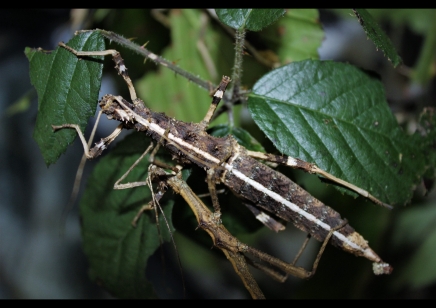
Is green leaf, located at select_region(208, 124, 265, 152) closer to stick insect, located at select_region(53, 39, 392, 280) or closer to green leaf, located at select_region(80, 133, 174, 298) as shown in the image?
stick insect, located at select_region(53, 39, 392, 280)

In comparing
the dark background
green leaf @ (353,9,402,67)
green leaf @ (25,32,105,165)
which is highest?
green leaf @ (353,9,402,67)

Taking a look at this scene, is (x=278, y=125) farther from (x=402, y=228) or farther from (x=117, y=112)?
(x=402, y=228)

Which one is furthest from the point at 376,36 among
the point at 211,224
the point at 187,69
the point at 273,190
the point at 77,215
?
the point at 77,215

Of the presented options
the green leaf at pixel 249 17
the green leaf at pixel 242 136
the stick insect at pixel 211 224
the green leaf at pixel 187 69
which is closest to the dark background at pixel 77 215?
the green leaf at pixel 187 69

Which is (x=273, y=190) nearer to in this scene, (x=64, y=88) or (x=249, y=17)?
(x=249, y=17)

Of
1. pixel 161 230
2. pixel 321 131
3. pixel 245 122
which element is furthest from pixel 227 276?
pixel 321 131

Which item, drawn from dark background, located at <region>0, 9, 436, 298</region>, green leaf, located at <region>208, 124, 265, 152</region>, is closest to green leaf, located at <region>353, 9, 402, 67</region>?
green leaf, located at <region>208, 124, 265, 152</region>
